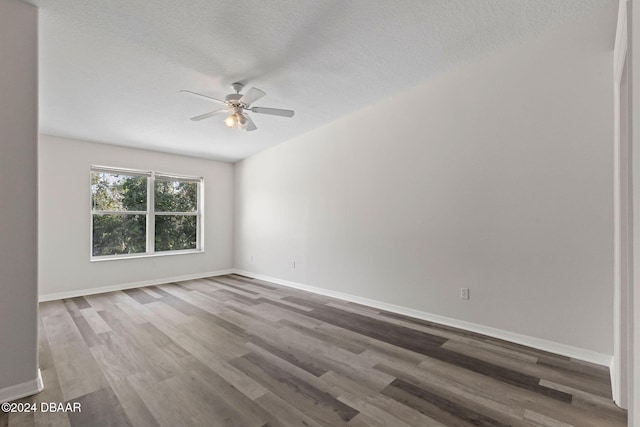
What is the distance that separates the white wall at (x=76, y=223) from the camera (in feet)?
14.3

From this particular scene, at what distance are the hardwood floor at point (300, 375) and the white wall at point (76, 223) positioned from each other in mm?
1361

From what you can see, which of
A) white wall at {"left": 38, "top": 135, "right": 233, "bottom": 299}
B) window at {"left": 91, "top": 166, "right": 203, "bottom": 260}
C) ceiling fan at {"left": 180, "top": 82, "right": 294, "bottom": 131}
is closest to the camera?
ceiling fan at {"left": 180, "top": 82, "right": 294, "bottom": 131}

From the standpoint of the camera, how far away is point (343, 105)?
379 centimetres

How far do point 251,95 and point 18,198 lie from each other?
1965 mm

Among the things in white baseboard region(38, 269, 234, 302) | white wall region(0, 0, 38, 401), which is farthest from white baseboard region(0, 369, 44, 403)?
white baseboard region(38, 269, 234, 302)

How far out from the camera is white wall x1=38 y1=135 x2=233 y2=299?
14.3ft

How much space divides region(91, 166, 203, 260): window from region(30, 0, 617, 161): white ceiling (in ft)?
5.00

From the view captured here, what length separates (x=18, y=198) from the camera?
75.9 inches

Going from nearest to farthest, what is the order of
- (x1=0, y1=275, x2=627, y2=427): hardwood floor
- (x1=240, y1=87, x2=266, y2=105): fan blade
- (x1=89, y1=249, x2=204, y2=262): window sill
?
(x1=0, y1=275, x2=627, y2=427): hardwood floor < (x1=240, y1=87, x2=266, y2=105): fan blade < (x1=89, y1=249, x2=204, y2=262): window sill

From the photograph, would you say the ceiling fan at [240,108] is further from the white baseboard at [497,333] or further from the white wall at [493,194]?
the white baseboard at [497,333]

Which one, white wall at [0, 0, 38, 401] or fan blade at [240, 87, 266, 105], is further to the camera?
fan blade at [240, 87, 266, 105]

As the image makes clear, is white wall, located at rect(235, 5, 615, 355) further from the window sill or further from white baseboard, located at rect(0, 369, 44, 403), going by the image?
white baseboard, located at rect(0, 369, 44, 403)

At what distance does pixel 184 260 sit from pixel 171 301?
176 cm

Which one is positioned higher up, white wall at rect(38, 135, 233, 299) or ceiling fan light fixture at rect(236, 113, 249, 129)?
ceiling fan light fixture at rect(236, 113, 249, 129)
